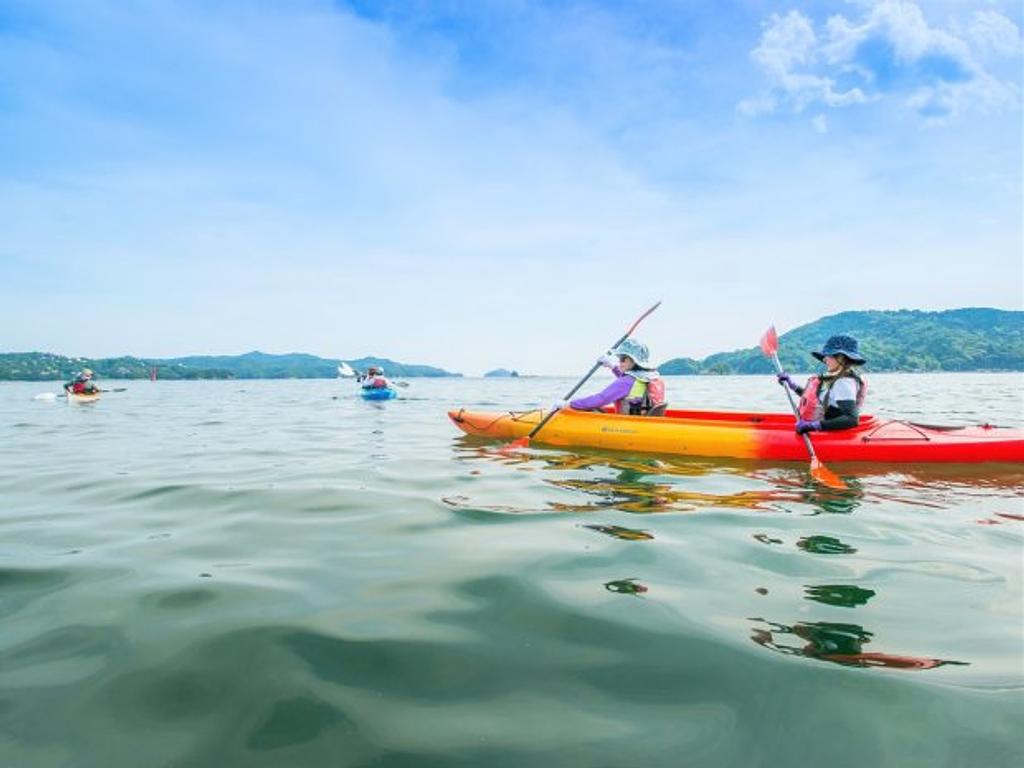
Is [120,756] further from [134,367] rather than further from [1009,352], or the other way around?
[1009,352]

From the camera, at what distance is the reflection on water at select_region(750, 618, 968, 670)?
3.04 meters

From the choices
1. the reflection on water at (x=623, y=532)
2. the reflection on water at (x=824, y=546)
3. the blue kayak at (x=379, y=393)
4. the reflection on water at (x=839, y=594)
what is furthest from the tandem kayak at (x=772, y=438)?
the blue kayak at (x=379, y=393)

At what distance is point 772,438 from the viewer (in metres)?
9.74

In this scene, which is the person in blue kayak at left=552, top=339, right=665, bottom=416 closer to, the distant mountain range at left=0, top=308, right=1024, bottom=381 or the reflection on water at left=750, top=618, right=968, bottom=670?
the reflection on water at left=750, top=618, right=968, bottom=670

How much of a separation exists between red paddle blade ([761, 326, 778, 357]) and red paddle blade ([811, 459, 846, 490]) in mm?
4165

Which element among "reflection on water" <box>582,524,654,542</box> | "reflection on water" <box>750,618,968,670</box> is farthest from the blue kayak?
"reflection on water" <box>750,618,968,670</box>

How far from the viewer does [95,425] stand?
56.5 ft

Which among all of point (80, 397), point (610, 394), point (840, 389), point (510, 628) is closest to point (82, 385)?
point (80, 397)

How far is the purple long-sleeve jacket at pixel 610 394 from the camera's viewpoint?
36.7ft

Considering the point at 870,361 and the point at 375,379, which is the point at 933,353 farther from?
the point at 375,379

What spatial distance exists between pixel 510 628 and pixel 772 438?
762 cm

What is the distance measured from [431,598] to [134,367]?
15225 cm

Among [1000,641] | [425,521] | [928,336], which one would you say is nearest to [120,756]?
[425,521]

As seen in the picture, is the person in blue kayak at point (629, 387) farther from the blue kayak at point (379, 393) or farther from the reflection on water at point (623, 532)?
the blue kayak at point (379, 393)
